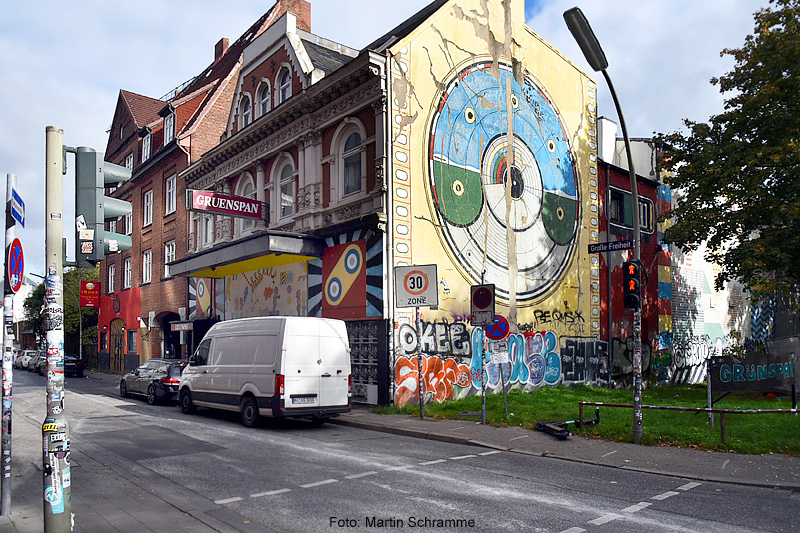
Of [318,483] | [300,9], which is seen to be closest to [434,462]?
[318,483]

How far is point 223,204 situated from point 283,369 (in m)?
9.23

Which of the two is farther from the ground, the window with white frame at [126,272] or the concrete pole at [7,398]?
the window with white frame at [126,272]

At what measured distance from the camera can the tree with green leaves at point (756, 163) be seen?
17.9m

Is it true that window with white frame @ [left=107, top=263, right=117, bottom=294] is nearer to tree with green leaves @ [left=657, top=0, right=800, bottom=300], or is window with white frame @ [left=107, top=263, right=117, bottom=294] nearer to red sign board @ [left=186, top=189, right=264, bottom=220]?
red sign board @ [left=186, top=189, right=264, bottom=220]

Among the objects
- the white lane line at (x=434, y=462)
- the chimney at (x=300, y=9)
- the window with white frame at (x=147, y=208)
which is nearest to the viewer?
the white lane line at (x=434, y=462)

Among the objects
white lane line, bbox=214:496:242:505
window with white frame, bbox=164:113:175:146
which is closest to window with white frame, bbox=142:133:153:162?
window with white frame, bbox=164:113:175:146

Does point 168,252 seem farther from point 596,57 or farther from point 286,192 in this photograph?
point 596,57

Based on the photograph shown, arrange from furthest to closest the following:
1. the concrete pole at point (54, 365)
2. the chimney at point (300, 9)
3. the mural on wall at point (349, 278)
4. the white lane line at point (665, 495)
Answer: the chimney at point (300, 9)
the mural on wall at point (349, 278)
the white lane line at point (665, 495)
the concrete pole at point (54, 365)

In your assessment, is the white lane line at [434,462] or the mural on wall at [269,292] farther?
the mural on wall at [269,292]

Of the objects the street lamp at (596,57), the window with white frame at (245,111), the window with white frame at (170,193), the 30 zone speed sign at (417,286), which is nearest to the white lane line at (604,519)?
the street lamp at (596,57)

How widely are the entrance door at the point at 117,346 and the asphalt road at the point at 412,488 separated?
27.8 metres

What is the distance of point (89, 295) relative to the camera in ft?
137

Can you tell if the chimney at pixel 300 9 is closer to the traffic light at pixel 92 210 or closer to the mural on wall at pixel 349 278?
the mural on wall at pixel 349 278

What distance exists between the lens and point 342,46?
26875 millimetres
